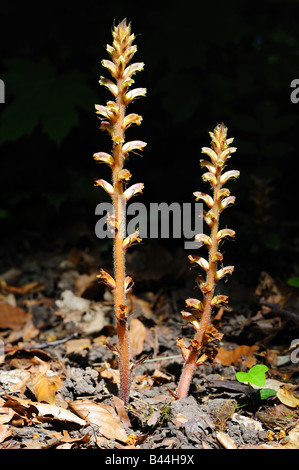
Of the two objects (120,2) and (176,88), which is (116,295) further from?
(120,2)

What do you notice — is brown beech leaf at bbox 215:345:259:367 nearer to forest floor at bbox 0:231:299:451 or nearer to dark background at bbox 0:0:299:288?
forest floor at bbox 0:231:299:451

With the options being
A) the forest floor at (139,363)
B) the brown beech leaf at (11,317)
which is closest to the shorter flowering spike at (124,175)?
the forest floor at (139,363)

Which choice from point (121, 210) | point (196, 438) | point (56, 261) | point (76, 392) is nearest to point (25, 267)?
point (56, 261)

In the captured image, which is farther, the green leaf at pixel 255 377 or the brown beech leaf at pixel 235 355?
the brown beech leaf at pixel 235 355

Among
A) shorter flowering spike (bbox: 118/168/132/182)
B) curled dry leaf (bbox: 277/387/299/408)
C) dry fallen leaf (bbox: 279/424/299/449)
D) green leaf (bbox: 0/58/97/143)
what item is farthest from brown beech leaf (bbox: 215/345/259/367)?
green leaf (bbox: 0/58/97/143)

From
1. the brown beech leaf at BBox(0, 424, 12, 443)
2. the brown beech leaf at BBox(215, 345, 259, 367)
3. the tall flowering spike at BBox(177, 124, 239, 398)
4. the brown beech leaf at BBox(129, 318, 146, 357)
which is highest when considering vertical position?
the tall flowering spike at BBox(177, 124, 239, 398)

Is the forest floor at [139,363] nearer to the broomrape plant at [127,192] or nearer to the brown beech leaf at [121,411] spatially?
the brown beech leaf at [121,411]
